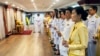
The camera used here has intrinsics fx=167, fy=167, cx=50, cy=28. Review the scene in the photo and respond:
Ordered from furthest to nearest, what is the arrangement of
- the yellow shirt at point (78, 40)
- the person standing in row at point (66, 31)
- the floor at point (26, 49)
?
the floor at point (26, 49) < the person standing in row at point (66, 31) < the yellow shirt at point (78, 40)

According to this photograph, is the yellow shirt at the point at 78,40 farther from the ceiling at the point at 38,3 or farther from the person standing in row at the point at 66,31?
the ceiling at the point at 38,3

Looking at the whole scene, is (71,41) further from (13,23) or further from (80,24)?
(13,23)

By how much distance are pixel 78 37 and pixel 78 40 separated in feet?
0.14

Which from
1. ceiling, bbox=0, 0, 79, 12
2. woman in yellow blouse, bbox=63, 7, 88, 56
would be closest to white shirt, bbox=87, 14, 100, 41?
woman in yellow blouse, bbox=63, 7, 88, 56

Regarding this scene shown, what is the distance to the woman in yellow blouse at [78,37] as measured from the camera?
2.37 metres

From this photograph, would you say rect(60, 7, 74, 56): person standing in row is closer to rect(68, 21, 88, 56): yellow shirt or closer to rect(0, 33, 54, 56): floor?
rect(68, 21, 88, 56): yellow shirt

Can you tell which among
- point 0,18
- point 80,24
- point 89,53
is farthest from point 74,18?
point 0,18

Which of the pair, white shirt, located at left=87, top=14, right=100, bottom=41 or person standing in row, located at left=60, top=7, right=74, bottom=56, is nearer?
person standing in row, located at left=60, top=7, right=74, bottom=56

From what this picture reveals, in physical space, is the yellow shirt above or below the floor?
above

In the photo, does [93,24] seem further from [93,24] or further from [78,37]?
[78,37]

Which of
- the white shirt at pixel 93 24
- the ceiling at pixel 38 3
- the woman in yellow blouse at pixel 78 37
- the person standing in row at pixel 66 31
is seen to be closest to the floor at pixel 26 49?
the person standing in row at pixel 66 31

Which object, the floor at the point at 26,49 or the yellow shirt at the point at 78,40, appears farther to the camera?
the floor at the point at 26,49

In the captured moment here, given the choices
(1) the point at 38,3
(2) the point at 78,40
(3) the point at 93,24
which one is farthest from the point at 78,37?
(1) the point at 38,3

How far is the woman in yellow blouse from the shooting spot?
93.1 inches
